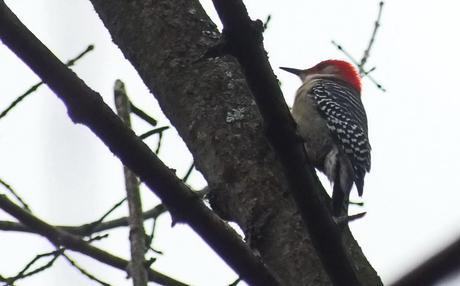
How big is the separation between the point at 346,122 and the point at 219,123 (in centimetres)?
458

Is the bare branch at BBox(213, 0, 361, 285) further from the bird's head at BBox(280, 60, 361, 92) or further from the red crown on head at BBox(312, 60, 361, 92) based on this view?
the red crown on head at BBox(312, 60, 361, 92)

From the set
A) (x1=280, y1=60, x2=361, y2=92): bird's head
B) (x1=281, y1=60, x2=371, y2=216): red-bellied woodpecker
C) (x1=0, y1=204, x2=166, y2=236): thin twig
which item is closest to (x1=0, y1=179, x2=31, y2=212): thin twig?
(x1=0, y1=204, x2=166, y2=236): thin twig

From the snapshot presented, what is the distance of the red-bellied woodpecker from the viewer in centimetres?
626

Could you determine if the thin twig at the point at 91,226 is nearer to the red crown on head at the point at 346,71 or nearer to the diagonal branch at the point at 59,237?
the diagonal branch at the point at 59,237

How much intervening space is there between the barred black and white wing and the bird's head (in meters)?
0.82

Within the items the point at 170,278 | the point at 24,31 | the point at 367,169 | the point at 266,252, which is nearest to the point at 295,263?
the point at 266,252

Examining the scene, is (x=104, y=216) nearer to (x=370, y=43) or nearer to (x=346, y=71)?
(x=370, y=43)

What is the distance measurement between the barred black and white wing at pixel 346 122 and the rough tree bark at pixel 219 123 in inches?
149

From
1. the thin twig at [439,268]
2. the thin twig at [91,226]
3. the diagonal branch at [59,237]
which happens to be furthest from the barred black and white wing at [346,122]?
the thin twig at [439,268]

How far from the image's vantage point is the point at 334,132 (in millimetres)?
6609

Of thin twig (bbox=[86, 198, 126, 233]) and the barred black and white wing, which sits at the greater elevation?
the barred black and white wing

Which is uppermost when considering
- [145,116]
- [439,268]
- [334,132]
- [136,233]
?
[334,132]

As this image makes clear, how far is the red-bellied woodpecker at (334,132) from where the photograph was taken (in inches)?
247

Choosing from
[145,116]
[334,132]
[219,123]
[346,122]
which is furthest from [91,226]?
[346,122]
